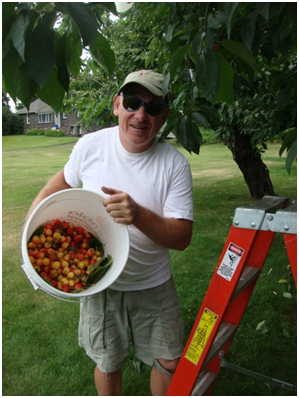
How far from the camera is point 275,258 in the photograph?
4.69m

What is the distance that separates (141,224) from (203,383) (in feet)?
2.84

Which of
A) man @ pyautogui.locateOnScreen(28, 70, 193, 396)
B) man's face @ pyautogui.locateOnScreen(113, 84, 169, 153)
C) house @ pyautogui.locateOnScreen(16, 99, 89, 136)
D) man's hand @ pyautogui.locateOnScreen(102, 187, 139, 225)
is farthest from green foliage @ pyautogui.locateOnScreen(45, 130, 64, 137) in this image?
man's hand @ pyautogui.locateOnScreen(102, 187, 139, 225)

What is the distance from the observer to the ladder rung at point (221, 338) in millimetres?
1739

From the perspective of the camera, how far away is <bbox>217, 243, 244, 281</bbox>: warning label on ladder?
57.9 inches

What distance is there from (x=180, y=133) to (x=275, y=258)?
3.45 metres

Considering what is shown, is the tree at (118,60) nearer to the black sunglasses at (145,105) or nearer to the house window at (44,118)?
the black sunglasses at (145,105)

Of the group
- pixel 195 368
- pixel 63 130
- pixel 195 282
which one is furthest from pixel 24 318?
pixel 63 130

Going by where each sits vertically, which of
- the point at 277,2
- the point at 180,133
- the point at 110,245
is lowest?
the point at 110,245

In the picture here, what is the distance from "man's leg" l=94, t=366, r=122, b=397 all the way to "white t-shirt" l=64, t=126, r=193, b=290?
0.47m

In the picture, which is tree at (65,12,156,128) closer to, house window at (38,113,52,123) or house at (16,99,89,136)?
house at (16,99,89,136)

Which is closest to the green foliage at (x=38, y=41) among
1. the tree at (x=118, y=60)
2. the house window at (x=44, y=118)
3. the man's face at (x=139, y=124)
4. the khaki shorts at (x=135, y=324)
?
the man's face at (x=139, y=124)

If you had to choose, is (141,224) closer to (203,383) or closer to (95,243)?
(95,243)

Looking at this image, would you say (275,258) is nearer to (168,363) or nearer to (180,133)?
(168,363)

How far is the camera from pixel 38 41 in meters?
0.97
